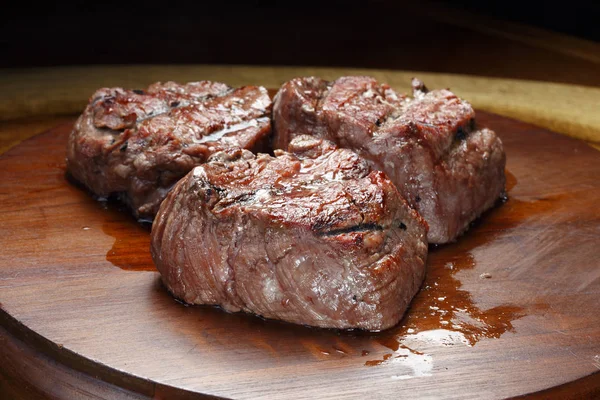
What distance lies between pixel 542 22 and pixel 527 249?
19.0 feet

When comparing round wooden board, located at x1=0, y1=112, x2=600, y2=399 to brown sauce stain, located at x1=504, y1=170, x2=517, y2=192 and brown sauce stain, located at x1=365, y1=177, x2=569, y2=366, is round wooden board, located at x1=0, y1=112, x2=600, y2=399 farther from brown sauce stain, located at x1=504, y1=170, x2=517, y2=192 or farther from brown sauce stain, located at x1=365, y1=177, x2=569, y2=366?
brown sauce stain, located at x1=504, y1=170, x2=517, y2=192

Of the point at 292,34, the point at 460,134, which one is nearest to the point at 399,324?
the point at 460,134

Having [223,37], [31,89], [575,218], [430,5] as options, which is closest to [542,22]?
[430,5]

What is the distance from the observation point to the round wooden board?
10.0 ft

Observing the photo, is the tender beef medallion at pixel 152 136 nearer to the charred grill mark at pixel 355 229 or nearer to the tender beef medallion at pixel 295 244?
the tender beef medallion at pixel 295 244

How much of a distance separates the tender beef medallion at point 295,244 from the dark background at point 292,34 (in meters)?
5.38

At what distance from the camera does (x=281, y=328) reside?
11.1 feet

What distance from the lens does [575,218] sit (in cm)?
454

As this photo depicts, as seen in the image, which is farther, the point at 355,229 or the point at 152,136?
the point at 152,136

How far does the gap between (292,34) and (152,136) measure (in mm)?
5595

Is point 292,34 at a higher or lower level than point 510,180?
lower

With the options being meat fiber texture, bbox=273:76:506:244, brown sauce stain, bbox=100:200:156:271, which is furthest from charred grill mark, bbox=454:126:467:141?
brown sauce stain, bbox=100:200:156:271

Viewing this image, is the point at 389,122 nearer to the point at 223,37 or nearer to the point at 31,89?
the point at 31,89

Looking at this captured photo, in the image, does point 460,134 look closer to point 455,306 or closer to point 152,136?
point 455,306
